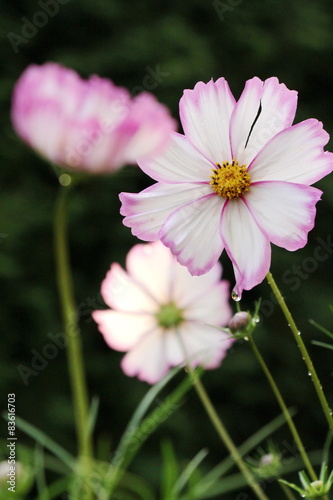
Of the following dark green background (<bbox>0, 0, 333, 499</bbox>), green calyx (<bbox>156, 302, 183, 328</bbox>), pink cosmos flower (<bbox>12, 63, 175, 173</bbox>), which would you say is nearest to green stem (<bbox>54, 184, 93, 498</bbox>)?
pink cosmos flower (<bbox>12, 63, 175, 173</bbox>)

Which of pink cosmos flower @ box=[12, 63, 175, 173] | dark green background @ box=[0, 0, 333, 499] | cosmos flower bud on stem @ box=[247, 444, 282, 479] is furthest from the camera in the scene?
dark green background @ box=[0, 0, 333, 499]

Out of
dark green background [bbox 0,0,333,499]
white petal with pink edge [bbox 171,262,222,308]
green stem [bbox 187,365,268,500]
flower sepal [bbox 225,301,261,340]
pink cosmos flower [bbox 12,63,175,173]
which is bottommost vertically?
green stem [bbox 187,365,268,500]

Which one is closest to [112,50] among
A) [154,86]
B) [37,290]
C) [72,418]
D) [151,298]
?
[154,86]

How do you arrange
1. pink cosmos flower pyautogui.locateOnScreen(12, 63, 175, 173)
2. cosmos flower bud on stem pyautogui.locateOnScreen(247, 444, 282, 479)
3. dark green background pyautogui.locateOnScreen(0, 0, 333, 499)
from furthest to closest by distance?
dark green background pyautogui.locateOnScreen(0, 0, 333, 499)
cosmos flower bud on stem pyautogui.locateOnScreen(247, 444, 282, 479)
pink cosmos flower pyautogui.locateOnScreen(12, 63, 175, 173)

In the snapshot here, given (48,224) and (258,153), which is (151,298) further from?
(48,224)

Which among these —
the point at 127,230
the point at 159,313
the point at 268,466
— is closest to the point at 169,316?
the point at 159,313

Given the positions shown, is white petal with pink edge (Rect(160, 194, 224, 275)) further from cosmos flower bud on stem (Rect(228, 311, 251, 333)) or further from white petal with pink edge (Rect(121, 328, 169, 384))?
white petal with pink edge (Rect(121, 328, 169, 384))

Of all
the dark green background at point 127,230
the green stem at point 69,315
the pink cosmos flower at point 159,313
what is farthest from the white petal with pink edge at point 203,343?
the dark green background at point 127,230

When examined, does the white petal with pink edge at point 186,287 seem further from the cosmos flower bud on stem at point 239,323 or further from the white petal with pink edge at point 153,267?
the cosmos flower bud on stem at point 239,323
